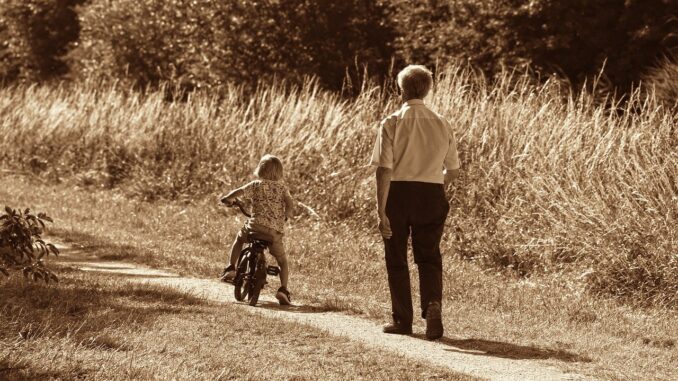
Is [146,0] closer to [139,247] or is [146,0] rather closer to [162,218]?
[162,218]

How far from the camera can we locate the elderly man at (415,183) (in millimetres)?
8219

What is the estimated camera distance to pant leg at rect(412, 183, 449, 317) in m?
8.23

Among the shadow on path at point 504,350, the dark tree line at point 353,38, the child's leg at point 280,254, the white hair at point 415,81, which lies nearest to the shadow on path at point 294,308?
the child's leg at point 280,254

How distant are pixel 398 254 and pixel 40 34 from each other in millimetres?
27810

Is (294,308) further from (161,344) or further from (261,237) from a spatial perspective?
(161,344)

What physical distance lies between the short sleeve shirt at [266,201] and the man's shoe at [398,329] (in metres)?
1.67

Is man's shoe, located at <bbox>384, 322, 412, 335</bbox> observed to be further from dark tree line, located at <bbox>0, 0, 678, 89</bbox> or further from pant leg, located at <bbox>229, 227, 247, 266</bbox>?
dark tree line, located at <bbox>0, 0, 678, 89</bbox>

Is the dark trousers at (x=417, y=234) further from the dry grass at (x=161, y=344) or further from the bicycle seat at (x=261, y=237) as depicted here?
the bicycle seat at (x=261, y=237)

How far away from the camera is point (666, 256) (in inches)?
412

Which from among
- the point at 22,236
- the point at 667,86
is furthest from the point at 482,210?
the point at 22,236

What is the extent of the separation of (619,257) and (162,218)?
7242 millimetres

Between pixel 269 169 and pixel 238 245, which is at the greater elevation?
pixel 269 169

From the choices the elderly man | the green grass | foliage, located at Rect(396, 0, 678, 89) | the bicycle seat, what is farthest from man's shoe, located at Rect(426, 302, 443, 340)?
foliage, located at Rect(396, 0, 678, 89)

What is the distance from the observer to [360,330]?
8742mm
